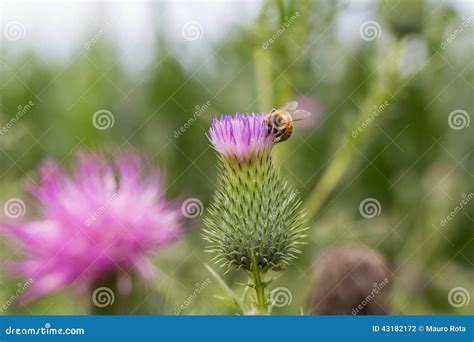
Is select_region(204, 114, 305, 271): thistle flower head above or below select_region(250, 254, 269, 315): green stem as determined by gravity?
above

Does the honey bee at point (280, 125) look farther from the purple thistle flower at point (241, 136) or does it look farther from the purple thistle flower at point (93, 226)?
the purple thistle flower at point (93, 226)

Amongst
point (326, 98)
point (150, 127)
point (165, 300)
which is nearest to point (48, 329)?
point (165, 300)

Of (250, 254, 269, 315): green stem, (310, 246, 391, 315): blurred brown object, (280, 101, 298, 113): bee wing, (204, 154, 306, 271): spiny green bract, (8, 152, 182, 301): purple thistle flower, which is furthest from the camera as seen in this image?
(310, 246, 391, 315): blurred brown object

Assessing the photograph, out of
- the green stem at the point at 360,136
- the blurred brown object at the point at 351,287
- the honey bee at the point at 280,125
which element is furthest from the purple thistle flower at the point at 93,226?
the green stem at the point at 360,136

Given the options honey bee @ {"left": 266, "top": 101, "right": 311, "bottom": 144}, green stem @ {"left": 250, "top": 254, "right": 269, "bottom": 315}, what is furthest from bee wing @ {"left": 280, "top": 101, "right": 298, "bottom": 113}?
green stem @ {"left": 250, "top": 254, "right": 269, "bottom": 315}

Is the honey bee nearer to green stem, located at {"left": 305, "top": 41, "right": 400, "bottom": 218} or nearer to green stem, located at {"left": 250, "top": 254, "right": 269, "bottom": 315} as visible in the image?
green stem, located at {"left": 250, "top": 254, "right": 269, "bottom": 315}

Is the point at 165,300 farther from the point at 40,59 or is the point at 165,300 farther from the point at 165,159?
the point at 40,59

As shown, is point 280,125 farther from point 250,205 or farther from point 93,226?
point 93,226

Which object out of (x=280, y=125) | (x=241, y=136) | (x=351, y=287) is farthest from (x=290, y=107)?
(x=351, y=287)
